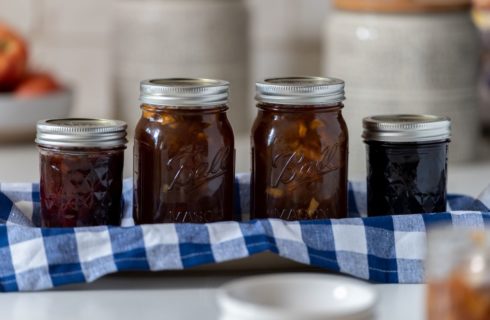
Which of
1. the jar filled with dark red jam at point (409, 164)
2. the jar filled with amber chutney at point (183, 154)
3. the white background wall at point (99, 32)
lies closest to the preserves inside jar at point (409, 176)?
the jar filled with dark red jam at point (409, 164)

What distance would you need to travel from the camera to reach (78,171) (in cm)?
98

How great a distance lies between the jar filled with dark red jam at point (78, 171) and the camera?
98cm

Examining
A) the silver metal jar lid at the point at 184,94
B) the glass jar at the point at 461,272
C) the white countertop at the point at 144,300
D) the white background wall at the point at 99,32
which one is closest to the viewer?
the glass jar at the point at 461,272

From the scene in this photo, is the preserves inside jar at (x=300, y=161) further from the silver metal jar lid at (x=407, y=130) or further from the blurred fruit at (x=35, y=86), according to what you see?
the blurred fruit at (x=35, y=86)

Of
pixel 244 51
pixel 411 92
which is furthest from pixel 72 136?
pixel 244 51

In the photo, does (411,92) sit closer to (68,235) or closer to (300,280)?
(68,235)

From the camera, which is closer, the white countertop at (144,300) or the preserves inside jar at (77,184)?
the white countertop at (144,300)

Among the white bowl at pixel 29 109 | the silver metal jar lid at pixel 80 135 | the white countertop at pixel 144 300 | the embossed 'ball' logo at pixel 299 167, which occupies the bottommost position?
the white countertop at pixel 144 300

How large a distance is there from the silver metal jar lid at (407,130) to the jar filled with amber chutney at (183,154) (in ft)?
0.42

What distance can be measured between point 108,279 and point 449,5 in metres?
0.81

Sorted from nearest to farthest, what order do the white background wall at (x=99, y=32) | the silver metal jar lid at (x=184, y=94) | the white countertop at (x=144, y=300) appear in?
the white countertop at (x=144, y=300)
the silver metal jar lid at (x=184, y=94)
the white background wall at (x=99, y=32)

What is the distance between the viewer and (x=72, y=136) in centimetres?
98

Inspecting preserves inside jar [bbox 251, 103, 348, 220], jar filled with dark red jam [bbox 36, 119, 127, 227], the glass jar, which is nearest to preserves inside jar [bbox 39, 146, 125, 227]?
jar filled with dark red jam [bbox 36, 119, 127, 227]

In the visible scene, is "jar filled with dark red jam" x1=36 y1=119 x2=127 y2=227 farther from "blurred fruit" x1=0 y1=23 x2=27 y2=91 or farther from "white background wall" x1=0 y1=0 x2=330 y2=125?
"white background wall" x1=0 y1=0 x2=330 y2=125
